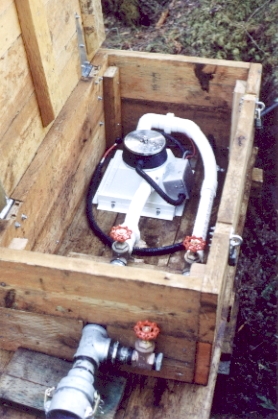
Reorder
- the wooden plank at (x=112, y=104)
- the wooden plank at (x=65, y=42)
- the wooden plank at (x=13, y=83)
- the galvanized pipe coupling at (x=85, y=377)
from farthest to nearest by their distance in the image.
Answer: the wooden plank at (x=112, y=104), the wooden plank at (x=65, y=42), the wooden plank at (x=13, y=83), the galvanized pipe coupling at (x=85, y=377)

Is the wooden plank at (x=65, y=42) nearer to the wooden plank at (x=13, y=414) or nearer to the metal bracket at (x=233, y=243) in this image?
the metal bracket at (x=233, y=243)

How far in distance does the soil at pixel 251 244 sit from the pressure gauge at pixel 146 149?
795 mm

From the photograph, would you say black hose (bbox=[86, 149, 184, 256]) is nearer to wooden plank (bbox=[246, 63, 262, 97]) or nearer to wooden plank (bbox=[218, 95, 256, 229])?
wooden plank (bbox=[218, 95, 256, 229])

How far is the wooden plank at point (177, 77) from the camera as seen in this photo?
2693 mm

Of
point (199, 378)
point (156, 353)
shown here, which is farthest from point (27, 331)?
point (199, 378)

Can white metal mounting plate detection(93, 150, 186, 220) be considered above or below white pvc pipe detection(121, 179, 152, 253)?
below

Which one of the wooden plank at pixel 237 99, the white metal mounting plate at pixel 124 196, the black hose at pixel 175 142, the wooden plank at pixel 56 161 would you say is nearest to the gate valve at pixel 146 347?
the wooden plank at pixel 56 161

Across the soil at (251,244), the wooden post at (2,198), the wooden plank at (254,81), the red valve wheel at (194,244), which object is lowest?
the soil at (251,244)

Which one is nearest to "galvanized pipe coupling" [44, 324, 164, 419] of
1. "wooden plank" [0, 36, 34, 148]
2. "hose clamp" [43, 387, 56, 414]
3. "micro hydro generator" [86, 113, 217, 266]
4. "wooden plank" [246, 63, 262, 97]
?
"hose clamp" [43, 387, 56, 414]

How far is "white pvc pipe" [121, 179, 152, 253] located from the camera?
2332 mm

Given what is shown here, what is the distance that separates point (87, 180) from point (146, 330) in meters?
1.35

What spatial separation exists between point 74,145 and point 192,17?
1.96m

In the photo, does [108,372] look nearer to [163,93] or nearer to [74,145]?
[74,145]

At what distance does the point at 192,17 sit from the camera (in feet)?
12.8
